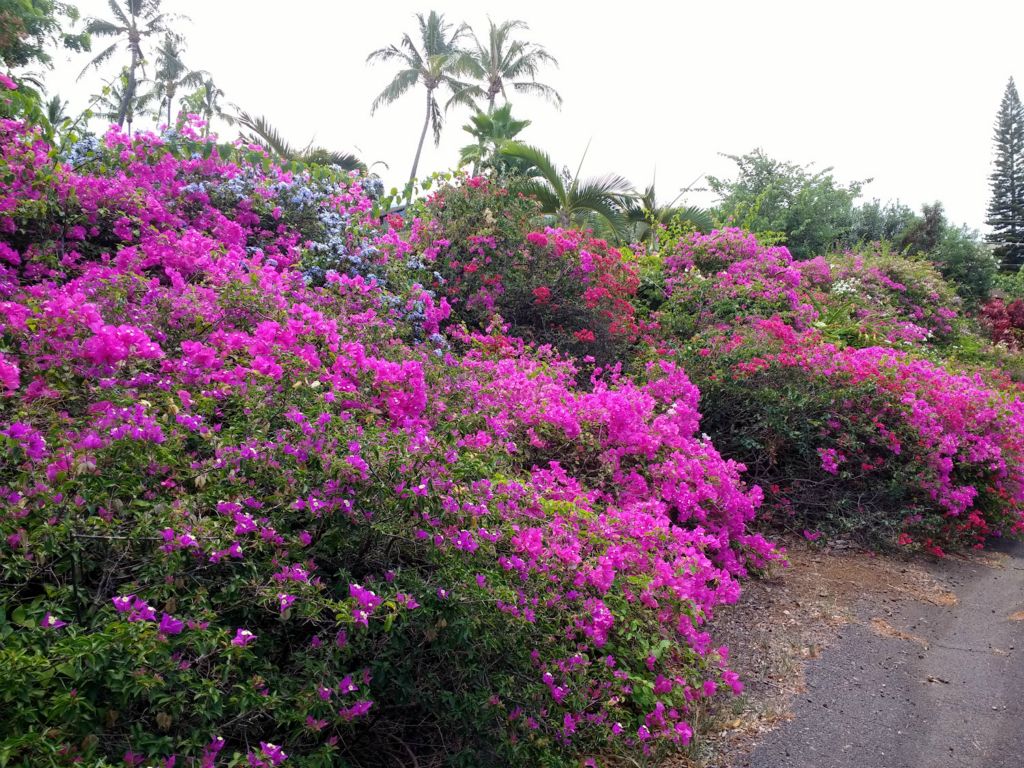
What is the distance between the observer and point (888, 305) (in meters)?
13.0

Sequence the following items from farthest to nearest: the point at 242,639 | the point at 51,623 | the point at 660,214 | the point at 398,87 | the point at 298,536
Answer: the point at 398,87
the point at 660,214
the point at 298,536
the point at 242,639
the point at 51,623

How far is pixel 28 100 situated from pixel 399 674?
4847 mm

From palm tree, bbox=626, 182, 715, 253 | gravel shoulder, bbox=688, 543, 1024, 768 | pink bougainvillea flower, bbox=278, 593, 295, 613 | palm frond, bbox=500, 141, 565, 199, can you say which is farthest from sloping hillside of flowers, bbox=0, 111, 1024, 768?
palm tree, bbox=626, 182, 715, 253

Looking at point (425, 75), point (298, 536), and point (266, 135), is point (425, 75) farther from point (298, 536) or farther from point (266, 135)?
point (298, 536)

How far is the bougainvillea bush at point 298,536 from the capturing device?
5.82ft

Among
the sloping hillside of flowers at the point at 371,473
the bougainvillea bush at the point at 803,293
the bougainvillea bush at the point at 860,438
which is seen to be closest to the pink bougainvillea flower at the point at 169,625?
the sloping hillside of flowers at the point at 371,473

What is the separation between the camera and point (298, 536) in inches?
89.4

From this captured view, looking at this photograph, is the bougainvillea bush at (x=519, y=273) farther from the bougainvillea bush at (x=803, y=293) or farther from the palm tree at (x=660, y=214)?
the palm tree at (x=660, y=214)

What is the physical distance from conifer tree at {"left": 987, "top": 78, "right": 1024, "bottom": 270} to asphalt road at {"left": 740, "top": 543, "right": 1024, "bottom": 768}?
1514 inches

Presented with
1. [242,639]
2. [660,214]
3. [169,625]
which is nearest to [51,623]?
[169,625]

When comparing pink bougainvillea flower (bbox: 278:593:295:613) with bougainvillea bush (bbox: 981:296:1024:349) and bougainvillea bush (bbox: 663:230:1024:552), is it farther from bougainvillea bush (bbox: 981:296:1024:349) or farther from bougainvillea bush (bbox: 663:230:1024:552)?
bougainvillea bush (bbox: 981:296:1024:349)

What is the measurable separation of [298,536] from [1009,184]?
44.3 m

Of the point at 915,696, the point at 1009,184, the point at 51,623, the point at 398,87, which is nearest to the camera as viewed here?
the point at 51,623

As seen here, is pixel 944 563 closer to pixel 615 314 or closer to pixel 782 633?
pixel 782 633
